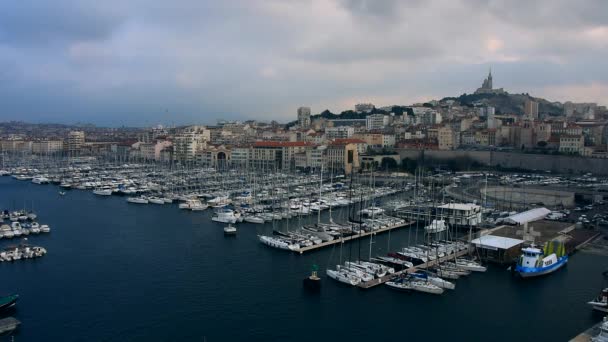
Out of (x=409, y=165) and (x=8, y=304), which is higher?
(x=409, y=165)

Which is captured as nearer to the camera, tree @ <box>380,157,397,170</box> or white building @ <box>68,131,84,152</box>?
tree @ <box>380,157,397,170</box>

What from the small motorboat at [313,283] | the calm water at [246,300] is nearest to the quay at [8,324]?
the calm water at [246,300]

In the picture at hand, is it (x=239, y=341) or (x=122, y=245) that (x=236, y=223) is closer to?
(x=122, y=245)

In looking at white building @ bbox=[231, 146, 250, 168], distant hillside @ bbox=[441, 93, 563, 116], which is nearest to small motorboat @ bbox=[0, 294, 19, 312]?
white building @ bbox=[231, 146, 250, 168]

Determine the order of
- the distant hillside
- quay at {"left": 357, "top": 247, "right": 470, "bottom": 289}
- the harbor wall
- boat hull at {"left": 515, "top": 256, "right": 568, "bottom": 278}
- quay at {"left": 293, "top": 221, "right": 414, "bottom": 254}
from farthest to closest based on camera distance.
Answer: the distant hillside, the harbor wall, quay at {"left": 293, "top": 221, "right": 414, "bottom": 254}, boat hull at {"left": 515, "top": 256, "right": 568, "bottom": 278}, quay at {"left": 357, "top": 247, "right": 470, "bottom": 289}

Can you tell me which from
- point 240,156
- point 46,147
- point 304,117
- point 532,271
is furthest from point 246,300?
point 304,117

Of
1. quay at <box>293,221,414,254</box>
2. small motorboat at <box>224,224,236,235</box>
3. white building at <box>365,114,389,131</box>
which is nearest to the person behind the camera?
quay at <box>293,221,414,254</box>

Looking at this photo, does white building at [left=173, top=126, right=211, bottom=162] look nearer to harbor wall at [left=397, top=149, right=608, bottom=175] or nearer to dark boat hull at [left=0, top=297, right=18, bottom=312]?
harbor wall at [left=397, top=149, right=608, bottom=175]

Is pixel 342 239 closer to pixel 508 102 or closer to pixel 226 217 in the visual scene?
pixel 226 217
